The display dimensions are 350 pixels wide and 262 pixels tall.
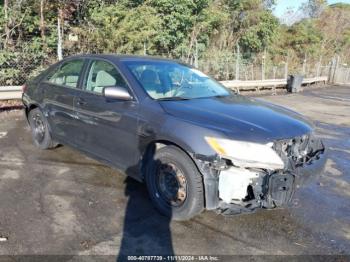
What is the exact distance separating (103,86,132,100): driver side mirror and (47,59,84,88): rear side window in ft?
3.52

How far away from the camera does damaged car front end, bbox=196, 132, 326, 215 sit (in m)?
3.58

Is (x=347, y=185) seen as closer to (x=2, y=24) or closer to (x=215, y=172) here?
(x=215, y=172)

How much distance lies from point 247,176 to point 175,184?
31.8 inches

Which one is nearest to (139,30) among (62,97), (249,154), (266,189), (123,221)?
(62,97)

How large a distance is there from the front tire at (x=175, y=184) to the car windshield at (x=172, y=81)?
0.79m

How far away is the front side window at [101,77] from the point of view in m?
4.78

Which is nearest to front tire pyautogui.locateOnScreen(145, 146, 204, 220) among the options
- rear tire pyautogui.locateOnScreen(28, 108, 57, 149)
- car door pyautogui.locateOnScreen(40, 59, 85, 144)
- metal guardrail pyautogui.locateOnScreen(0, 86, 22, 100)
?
car door pyautogui.locateOnScreen(40, 59, 85, 144)

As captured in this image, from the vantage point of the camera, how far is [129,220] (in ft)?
13.3

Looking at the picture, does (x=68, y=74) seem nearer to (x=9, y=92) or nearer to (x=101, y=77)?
(x=101, y=77)

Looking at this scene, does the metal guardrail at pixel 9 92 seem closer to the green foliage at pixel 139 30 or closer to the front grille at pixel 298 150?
the green foliage at pixel 139 30

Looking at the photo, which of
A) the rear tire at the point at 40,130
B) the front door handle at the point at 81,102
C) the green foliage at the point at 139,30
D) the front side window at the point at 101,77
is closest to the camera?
the front side window at the point at 101,77

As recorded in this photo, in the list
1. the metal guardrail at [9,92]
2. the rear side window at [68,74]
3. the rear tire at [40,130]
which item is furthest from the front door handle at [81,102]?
the metal guardrail at [9,92]

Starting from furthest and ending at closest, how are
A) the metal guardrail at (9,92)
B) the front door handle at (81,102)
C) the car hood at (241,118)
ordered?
the metal guardrail at (9,92)
the front door handle at (81,102)
the car hood at (241,118)

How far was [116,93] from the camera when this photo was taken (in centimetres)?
436
